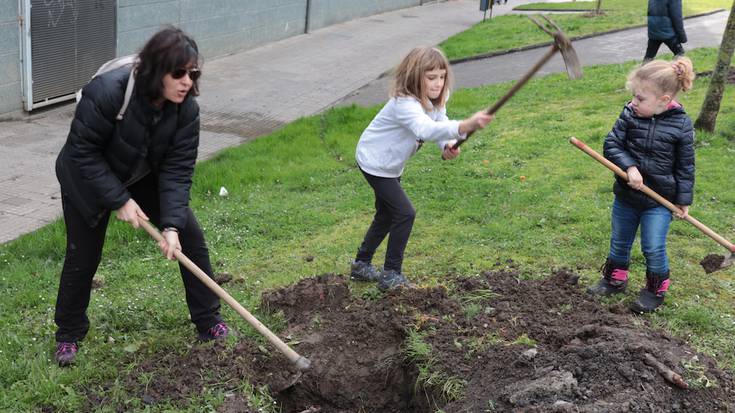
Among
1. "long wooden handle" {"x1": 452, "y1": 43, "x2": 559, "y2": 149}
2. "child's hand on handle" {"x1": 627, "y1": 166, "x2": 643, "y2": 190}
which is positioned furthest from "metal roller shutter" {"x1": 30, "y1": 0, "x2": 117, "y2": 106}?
"child's hand on handle" {"x1": 627, "y1": 166, "x2": 643, "y2": 190}

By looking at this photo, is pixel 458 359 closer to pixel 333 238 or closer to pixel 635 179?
pixel 635 179

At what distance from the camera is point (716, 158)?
7.82 meters

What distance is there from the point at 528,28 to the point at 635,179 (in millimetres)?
13909

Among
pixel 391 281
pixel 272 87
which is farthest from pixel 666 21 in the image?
pixel 391 281

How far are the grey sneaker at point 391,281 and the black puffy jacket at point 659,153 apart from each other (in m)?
1.53

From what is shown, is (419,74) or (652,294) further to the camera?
(652,294)

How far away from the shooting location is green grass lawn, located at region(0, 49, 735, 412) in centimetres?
448

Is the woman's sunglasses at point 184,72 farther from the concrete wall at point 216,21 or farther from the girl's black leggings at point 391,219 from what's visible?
the concrete wall at point 216,21

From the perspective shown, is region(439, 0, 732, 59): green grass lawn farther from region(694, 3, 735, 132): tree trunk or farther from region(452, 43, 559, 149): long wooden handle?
region(452, 43, 559, 149): long wooden handle

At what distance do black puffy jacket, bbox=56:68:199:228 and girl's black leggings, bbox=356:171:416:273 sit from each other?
131 centimetres

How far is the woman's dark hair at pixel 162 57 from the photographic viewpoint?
361 cm

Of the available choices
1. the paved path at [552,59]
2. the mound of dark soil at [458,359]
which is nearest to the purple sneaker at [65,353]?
the mound of dark soil at [458,359]

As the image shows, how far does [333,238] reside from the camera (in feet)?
20.8

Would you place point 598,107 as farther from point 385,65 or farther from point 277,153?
point 385,65
